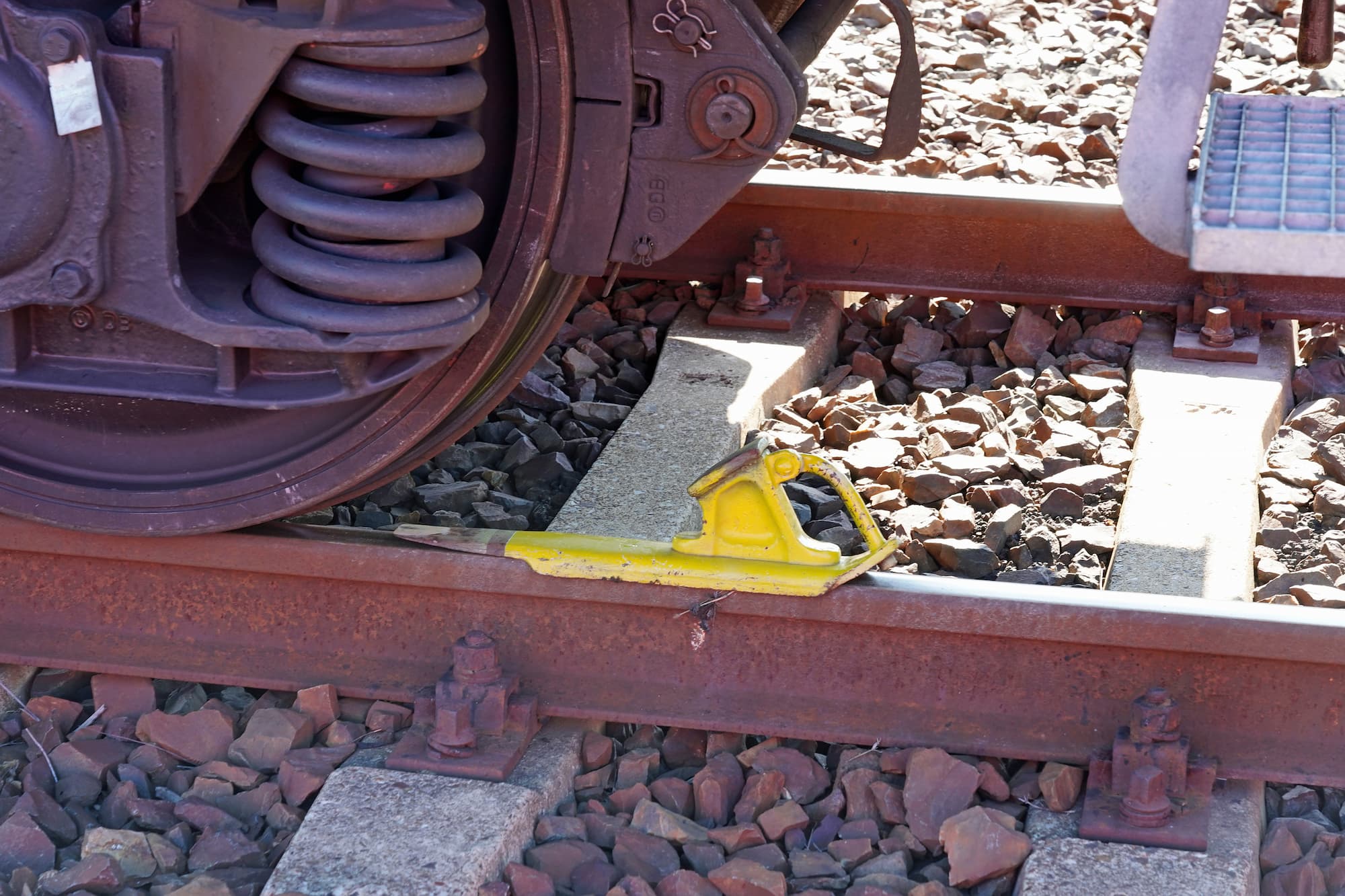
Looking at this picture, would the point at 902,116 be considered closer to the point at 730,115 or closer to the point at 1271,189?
the point at 730,115

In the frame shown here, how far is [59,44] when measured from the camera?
248 cm

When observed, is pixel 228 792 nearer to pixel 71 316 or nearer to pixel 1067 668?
pixel 71 316

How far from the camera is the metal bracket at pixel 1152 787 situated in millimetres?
2607

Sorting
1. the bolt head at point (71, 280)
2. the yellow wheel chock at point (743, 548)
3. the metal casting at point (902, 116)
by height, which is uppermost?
the bolt head at point (71, 280)

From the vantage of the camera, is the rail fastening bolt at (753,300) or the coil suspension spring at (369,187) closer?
the coil suspension spring at (369,187)

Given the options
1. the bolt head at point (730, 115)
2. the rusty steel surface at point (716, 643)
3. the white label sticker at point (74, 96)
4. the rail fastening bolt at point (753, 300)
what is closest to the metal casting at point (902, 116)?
the rail fastening bolt at point (753, 300)

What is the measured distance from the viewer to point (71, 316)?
2.85 metres

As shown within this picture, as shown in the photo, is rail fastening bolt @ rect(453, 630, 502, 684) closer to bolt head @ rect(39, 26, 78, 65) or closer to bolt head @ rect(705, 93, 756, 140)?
bolt head @ rect(705, 93, 756, 140)

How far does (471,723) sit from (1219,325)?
2.45 meters

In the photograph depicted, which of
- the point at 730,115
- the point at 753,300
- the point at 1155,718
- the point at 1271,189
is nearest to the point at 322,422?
the point at 730,115

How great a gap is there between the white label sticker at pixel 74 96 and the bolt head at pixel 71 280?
213mm

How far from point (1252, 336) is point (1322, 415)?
1.27ft

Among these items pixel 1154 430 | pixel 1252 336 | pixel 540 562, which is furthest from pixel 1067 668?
pixel 1252 336

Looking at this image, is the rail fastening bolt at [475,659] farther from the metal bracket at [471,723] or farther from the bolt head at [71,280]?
the bolt head at [71,280]
